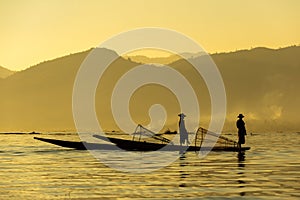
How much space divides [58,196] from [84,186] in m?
3.03

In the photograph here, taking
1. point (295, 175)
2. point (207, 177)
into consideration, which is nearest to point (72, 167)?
point (207, 177)

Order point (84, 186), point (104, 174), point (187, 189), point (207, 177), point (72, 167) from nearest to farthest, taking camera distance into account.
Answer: point (187, 189), point (84, 186), point (207, 177), point (104, 174), point (72, 167)

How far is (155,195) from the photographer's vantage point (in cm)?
2183

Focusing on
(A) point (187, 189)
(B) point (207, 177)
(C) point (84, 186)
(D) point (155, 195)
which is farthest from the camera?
(B) point (207, 177)

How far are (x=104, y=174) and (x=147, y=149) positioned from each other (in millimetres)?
22922

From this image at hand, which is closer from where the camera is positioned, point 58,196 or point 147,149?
point 58,196

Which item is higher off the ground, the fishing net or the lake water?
the fishing net

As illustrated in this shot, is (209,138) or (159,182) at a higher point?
(209,138)

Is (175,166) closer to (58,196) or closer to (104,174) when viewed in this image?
(104,174)

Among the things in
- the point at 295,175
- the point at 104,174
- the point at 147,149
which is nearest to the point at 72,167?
the point at 104,174

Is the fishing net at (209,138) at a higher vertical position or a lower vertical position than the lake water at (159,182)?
higher

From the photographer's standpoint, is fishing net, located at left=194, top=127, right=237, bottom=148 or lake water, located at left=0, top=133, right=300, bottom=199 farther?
fishing net, located at left=194, top=127, right=237, bottom=148

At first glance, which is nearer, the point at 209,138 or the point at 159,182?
the point at 159,182

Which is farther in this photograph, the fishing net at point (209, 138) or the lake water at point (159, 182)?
the fishing net at point (209, 138)
